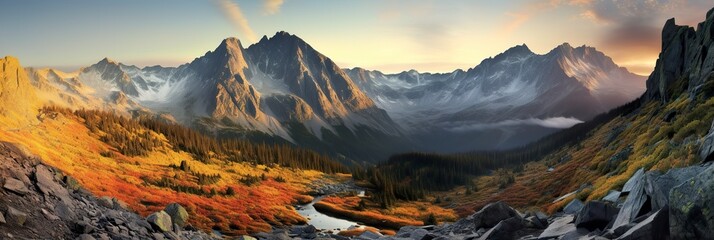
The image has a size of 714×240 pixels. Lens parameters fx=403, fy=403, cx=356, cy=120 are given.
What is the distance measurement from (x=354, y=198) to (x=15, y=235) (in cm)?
10739

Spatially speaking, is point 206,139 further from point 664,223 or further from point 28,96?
point 664,223

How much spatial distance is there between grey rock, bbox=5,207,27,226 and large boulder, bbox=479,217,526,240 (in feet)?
87.9

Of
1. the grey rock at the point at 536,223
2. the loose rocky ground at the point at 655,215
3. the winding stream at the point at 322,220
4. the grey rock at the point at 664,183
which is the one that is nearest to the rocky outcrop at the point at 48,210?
the loose rocky ground at the point at 655,215

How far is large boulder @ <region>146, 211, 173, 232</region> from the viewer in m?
30.5

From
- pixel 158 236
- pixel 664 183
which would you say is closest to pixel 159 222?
pixel 158 236

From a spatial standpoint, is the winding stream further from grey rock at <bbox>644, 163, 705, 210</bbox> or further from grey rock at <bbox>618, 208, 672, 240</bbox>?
grey rock at <bbox>618, 208, 672, 240</bbox>

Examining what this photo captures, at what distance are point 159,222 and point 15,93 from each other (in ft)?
313

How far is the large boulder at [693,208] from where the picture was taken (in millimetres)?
14461

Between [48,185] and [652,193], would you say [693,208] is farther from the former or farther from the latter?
[48,185]

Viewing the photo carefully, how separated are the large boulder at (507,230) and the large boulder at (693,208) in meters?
11.6

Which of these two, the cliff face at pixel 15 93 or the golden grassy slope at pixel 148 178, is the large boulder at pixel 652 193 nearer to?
the golden grassy slope at pixel 148 178

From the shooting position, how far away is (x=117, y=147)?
379 ft

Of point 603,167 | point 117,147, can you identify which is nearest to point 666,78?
point 603,167

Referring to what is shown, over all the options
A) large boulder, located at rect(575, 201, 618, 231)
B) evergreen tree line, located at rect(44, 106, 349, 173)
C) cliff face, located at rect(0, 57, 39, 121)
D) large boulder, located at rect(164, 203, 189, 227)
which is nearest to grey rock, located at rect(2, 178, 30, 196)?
large boulder, located at rect(164, 203, 189, 227)
